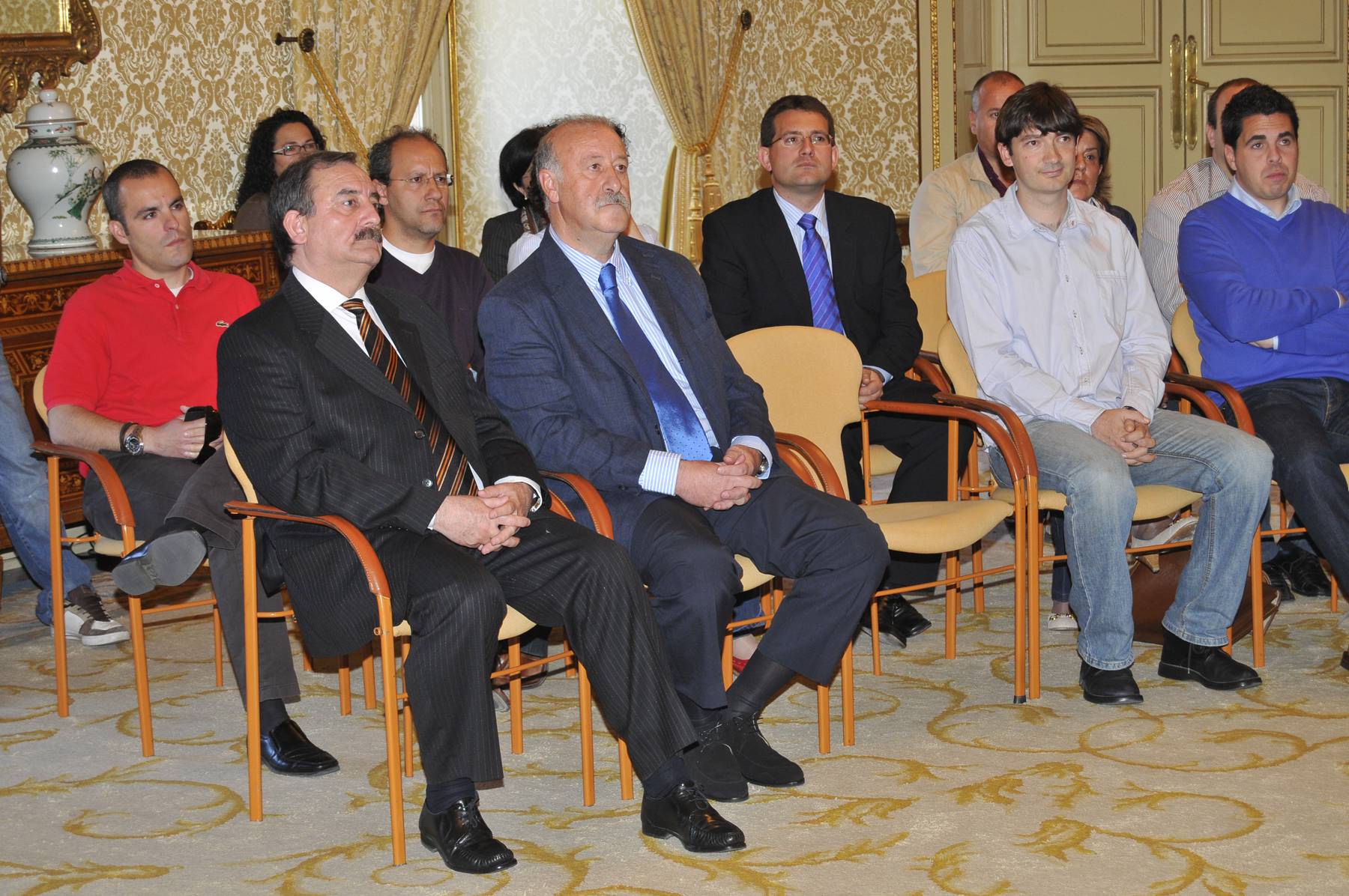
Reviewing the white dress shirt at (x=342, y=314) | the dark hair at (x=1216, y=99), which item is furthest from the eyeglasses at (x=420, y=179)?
the dark hair at (x=1216, y=99)

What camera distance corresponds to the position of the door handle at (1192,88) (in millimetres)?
7621

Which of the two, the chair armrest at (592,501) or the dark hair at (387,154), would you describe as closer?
the chair armrest at (592,501)

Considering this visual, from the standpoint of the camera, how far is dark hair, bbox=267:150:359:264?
132 inches

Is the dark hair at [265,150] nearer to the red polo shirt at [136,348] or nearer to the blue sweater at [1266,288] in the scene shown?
the red polo shirt at [136,348]

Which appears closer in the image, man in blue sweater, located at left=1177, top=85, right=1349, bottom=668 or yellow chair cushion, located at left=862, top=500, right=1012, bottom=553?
yellow chair cushion, located at left=862, top=500, right=1012, bottom=553

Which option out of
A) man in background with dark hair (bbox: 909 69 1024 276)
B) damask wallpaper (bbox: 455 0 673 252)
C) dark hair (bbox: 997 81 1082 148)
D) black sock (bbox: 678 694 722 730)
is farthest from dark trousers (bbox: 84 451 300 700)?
damask wallpaper (bbox: 455 0 673 252)

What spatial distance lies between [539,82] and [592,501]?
14.8 ft

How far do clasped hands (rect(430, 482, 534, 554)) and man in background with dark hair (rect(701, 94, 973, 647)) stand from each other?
161 cm

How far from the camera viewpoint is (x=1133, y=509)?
3850 millimetres

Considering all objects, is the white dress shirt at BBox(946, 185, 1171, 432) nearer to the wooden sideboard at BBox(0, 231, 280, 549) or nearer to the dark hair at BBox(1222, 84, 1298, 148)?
the dark hair at BBox(1222, 84, 1298, 148)

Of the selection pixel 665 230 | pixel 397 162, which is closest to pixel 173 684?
pixel 397 162

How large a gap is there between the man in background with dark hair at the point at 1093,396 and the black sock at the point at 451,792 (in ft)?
5.42

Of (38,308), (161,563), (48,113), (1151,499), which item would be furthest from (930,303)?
(48,113)

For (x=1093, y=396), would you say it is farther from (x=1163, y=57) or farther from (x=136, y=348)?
(x=1163, y=57)
